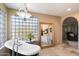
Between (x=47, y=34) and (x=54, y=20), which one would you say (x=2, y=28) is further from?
(x=54, y=20)

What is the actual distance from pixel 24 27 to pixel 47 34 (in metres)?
0.57

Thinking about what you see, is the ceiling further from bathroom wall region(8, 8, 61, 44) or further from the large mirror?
the large mirror

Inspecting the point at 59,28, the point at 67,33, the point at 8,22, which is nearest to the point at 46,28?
the point at 59,28

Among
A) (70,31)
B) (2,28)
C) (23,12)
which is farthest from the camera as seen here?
(70,31)

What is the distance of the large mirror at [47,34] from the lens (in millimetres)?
2104

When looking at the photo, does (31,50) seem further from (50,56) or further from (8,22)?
(8,22)

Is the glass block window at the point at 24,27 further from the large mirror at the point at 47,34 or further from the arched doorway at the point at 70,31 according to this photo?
the arched doorway at the point at 70,31

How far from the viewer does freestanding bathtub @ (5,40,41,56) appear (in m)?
1.88

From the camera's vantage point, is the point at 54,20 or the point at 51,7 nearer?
the point at 51,7

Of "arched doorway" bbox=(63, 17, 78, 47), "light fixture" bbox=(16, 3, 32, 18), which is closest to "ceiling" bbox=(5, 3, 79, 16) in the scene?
"light fixture" bbox=(16, 3, 32, 18)

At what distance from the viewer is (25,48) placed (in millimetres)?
1975

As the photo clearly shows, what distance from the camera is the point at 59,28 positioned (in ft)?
7.07

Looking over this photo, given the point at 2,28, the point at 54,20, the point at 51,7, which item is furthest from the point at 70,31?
the point at 2,28

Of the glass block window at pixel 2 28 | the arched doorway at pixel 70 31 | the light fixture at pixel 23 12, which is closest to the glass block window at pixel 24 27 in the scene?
the light fixture at pixel 23 12
